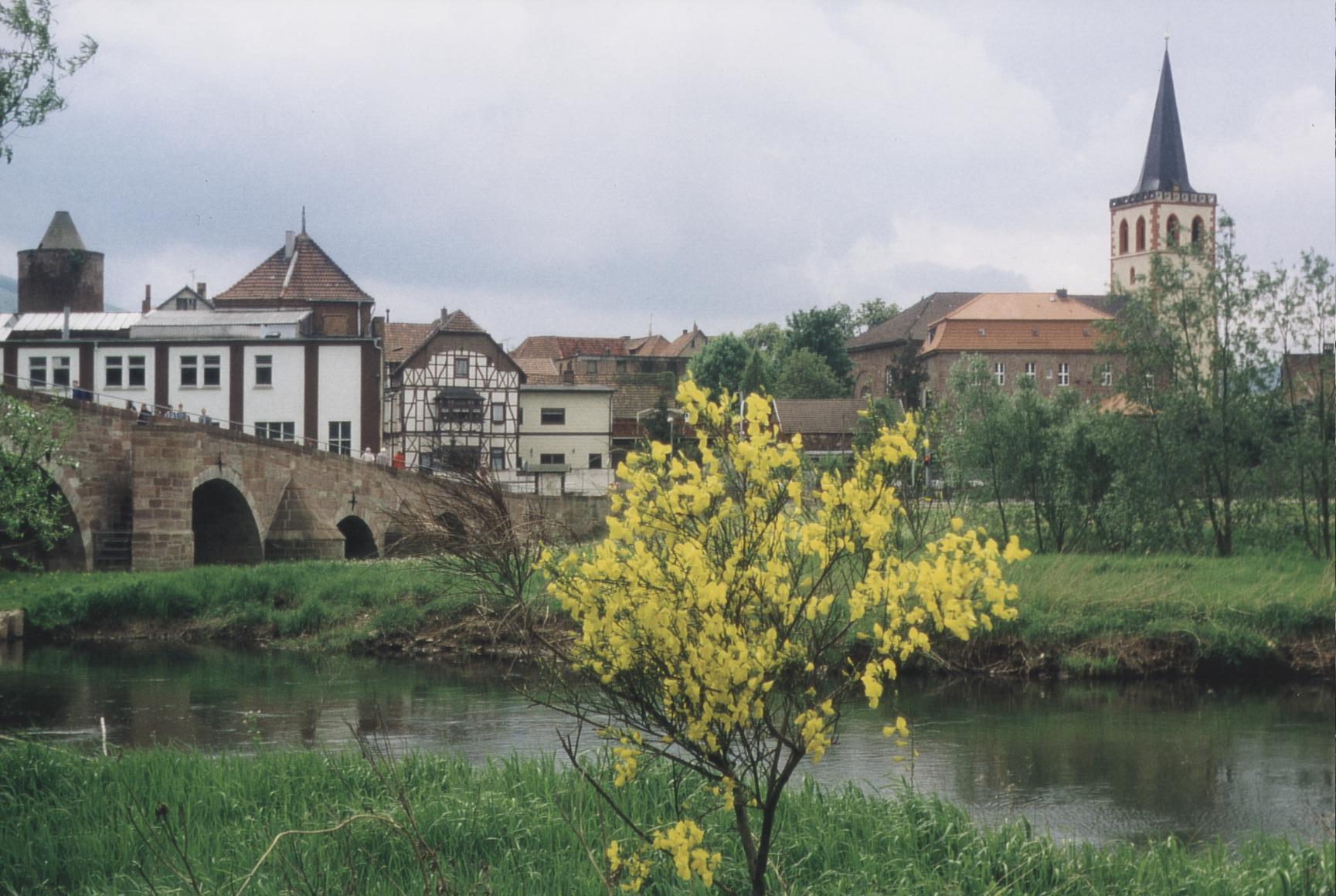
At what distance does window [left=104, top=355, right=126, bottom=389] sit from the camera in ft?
153

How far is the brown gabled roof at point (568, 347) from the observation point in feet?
284

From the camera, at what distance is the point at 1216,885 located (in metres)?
6.88

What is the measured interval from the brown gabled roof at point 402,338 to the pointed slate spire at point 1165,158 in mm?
44955

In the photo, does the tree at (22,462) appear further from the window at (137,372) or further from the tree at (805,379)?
the tree at (805,379)

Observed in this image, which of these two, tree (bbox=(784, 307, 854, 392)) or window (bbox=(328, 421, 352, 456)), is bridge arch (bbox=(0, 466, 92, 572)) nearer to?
window (bbox=(328, 421, 352, 456))

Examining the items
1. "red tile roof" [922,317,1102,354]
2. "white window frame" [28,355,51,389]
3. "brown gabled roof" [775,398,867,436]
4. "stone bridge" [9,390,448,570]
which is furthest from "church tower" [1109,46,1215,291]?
"stone bridge" [9,390,448,570]

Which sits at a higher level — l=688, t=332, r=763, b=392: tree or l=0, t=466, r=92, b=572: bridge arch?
l=688, t=332, r=763, b=392: tree

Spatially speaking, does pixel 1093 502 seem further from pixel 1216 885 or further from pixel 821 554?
pixel 821 554

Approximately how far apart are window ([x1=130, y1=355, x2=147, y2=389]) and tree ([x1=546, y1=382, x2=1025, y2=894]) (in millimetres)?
45302

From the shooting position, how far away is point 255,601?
24.1 meters

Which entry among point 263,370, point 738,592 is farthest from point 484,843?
point 263,370

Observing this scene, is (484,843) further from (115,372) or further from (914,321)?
(914,321)

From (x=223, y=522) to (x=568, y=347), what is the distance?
56.7 meters

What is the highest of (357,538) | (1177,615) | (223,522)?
(223,522)
